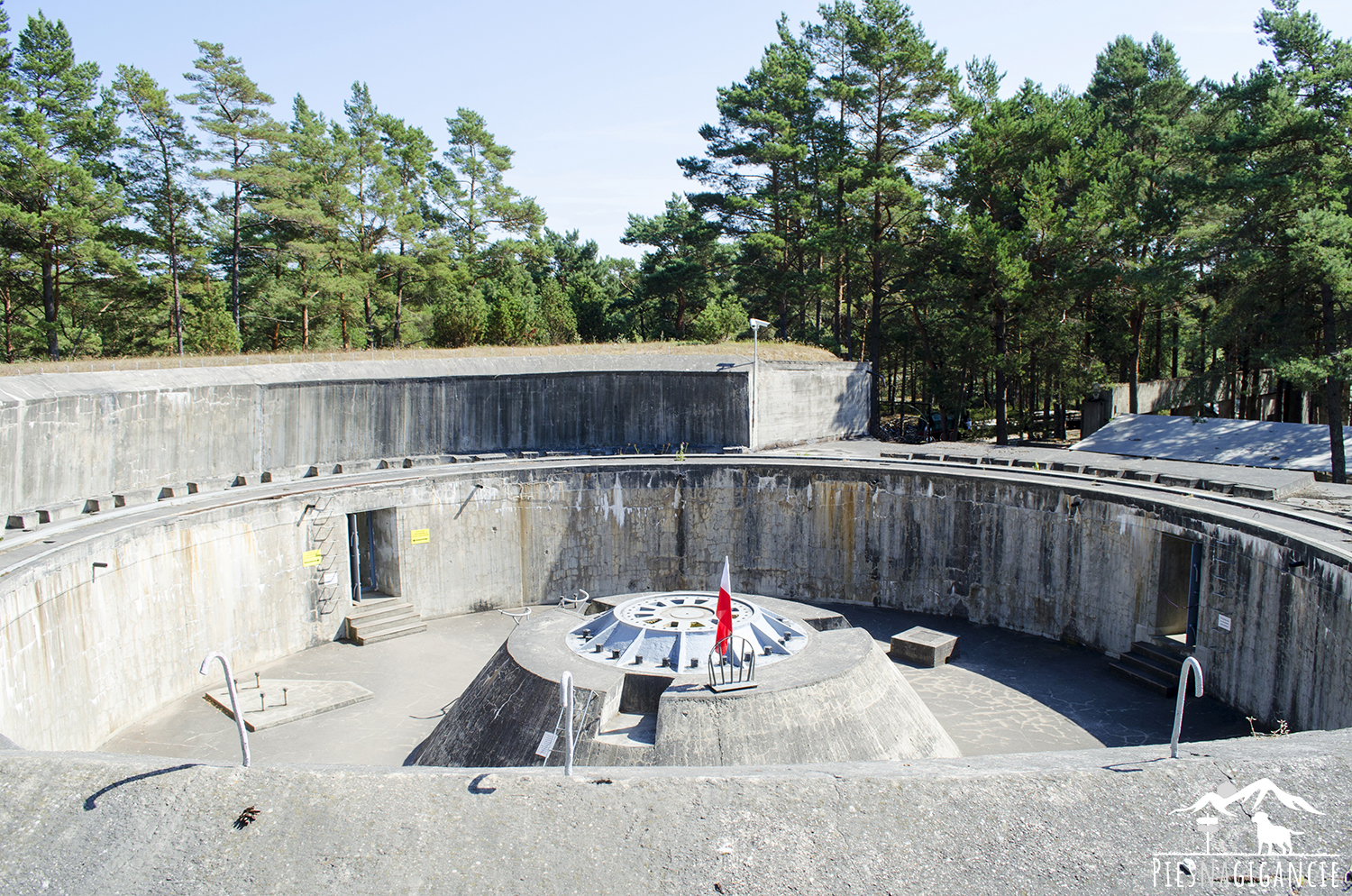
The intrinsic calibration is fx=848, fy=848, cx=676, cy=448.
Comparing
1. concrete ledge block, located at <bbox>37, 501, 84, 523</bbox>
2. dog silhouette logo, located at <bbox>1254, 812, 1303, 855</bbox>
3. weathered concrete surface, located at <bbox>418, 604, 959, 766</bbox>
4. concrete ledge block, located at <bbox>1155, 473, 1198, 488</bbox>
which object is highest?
concrete ledge block, located at <bbox>1155, 473, 1198, 488</bbox>

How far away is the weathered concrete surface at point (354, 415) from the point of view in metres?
19.2

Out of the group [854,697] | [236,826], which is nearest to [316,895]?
[236,826]

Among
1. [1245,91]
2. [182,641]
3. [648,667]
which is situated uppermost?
[1245,91]

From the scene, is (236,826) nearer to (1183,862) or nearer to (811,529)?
(1183,862)

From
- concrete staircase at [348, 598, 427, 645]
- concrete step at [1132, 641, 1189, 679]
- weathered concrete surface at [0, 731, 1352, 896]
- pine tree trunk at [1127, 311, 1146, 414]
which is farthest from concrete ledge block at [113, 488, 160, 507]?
pine tree trunk at [1127, 311, 1146, 414]

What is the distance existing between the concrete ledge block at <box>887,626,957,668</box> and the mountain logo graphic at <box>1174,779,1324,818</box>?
12.0 metres

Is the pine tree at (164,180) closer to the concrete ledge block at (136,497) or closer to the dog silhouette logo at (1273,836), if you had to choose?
the concrete ledge block at (136,497)

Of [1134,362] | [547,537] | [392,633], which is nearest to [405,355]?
[547,537]

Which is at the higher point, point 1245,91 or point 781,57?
point 781,57

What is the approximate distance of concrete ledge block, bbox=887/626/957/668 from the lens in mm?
18469

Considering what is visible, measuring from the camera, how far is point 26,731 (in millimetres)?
12445

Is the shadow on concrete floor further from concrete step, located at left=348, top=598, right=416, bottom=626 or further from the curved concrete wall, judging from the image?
concrete step, located at left=348, top=598, right=416, bottom=626

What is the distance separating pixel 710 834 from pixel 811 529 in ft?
57.4

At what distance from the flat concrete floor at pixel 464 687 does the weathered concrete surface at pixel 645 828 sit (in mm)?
7506
